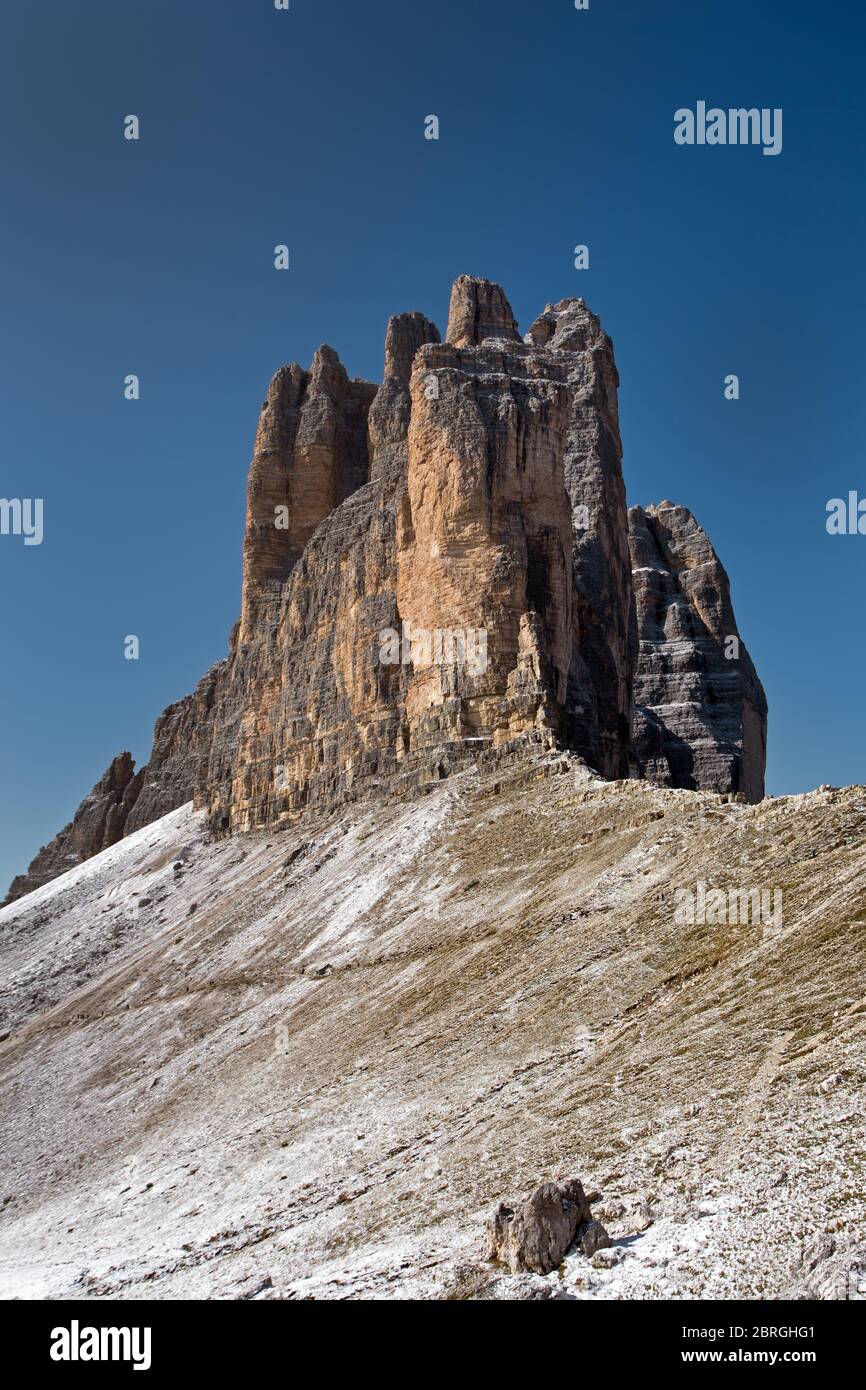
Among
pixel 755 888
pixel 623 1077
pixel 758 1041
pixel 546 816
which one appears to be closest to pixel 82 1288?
pixel 623 1077

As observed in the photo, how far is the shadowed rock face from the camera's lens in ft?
274

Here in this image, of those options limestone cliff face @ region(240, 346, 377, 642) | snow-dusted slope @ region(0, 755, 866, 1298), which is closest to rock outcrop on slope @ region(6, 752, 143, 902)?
limestone cliff face @ region(240, 346, 377, 642)

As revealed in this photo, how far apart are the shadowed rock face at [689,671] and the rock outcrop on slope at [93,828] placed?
144 ft

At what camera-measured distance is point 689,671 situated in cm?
9081

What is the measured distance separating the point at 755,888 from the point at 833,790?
139 inches

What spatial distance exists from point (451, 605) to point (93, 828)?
61570 mm

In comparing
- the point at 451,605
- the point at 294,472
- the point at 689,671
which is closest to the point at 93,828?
the point at 294,472

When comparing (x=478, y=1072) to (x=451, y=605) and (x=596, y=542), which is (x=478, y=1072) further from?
(x=596, y=542)

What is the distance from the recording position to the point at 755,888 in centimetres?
2148

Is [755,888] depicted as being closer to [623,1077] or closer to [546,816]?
[623,1077]

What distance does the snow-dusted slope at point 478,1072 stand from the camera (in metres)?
12.3
